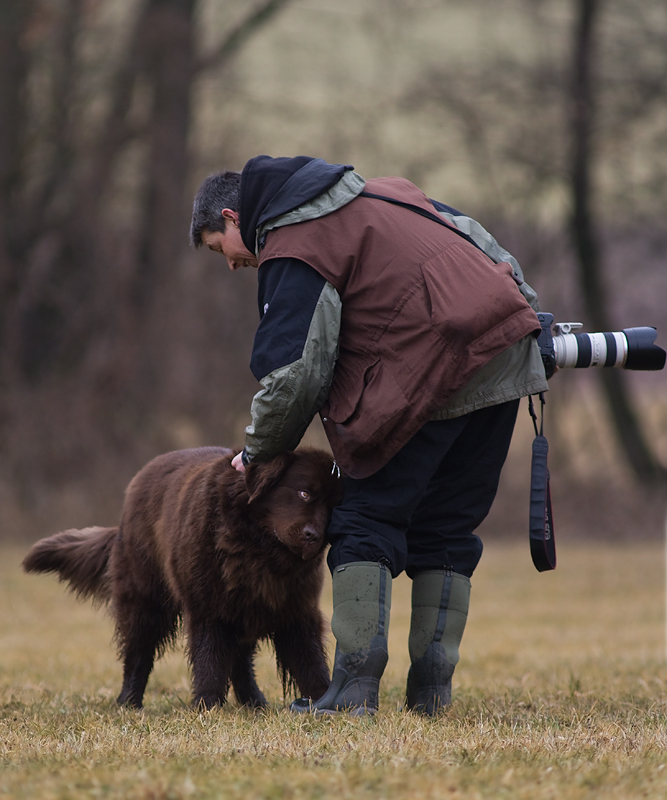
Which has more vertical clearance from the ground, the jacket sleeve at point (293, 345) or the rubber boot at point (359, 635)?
the jacket sleeve at point (293, 345)

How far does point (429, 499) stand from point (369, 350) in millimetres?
713

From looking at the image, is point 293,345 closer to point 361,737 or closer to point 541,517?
point 541,517

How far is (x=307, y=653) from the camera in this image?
4348mm

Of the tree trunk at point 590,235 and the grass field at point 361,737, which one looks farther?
the tree trunk at point 590,235

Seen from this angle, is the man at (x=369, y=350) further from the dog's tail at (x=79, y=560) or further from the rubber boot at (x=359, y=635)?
the dog's tail at (x=79, y=560)

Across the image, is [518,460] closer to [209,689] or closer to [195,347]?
[195,347]

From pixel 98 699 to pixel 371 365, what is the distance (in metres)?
2.33

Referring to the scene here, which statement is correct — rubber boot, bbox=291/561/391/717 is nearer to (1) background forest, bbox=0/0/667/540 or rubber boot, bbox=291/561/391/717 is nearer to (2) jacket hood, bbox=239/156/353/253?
(2) jacket hood, bbox=239/156/353/253

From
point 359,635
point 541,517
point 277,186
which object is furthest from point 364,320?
point 359,635

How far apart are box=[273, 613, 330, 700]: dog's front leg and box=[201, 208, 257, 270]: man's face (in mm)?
1509

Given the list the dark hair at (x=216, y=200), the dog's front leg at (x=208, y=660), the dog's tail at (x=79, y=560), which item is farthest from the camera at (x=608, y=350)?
the dog's tail at (x=79, y=560)

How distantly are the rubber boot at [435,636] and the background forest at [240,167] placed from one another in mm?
9310

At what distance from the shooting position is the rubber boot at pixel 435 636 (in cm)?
403

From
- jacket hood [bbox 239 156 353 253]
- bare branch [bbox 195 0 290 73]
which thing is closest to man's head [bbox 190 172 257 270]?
jacket hood [bbox 239 156 353 253]
